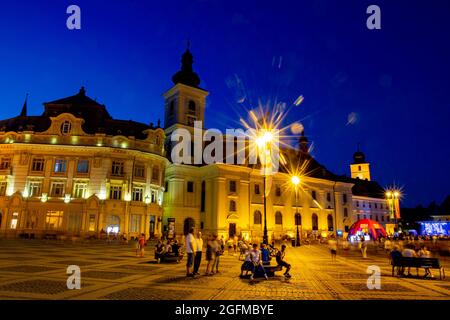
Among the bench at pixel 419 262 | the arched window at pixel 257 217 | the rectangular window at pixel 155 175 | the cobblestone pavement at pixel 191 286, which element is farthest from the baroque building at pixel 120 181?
the cobblestone pavement at pixel 191 286

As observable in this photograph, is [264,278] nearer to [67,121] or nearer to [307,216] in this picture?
[67,121]

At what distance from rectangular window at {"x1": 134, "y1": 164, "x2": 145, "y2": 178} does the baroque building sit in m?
0.14

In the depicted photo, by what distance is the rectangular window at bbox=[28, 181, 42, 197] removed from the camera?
131 feet

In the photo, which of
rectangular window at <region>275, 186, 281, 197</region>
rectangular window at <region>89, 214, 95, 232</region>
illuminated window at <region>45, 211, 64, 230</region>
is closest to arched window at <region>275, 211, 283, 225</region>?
rectangular window at <region>275, 186, 281, 197</region>

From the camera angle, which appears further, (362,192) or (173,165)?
(362,192)

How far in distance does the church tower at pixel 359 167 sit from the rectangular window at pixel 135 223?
259ft

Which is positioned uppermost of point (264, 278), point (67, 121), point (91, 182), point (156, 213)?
point (67, 121)

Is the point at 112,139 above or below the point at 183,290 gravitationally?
above

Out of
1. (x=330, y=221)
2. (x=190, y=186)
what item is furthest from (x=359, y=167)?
(x=190, y=186)

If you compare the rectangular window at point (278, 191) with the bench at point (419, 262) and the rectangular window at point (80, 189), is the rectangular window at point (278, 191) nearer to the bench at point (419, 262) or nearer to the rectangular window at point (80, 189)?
the rectangular window at point (80, 189)

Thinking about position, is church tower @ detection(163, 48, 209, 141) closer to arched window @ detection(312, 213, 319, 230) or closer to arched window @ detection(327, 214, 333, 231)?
arched window @ detection(312, 213, 319, 230)

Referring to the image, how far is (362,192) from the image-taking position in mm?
84438

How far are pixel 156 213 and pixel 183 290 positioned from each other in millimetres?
35526
